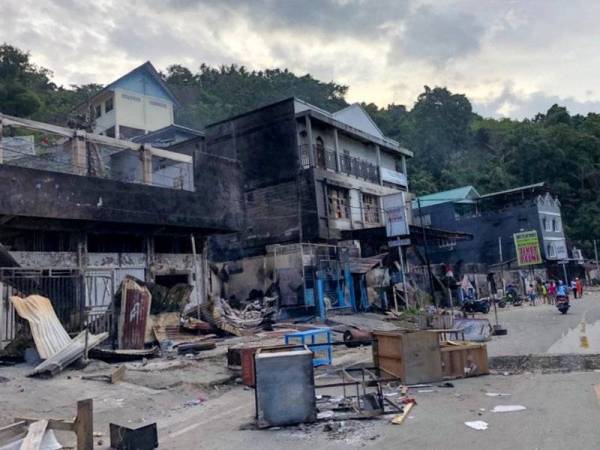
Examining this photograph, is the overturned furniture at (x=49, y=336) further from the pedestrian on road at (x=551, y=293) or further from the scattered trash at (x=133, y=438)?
the pedestrian on road at (x=551, y=293)

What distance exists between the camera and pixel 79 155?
19.3 m

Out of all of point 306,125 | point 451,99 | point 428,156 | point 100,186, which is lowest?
point 100,186

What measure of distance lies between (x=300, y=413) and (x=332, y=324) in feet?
47.4

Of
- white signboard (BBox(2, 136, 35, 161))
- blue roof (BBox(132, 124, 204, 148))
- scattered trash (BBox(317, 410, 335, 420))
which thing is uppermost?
blue roof (BBox(132, 124, 204, 148))

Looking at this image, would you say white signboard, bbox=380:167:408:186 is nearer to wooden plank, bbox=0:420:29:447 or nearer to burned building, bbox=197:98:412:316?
burned building, bbox=197:98:412:316

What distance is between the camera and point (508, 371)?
10141 millimetres

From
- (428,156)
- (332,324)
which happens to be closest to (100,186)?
(332,324)

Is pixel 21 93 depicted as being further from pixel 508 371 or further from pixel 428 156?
pixel 428 156

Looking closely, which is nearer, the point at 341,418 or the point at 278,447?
the point at 278,447

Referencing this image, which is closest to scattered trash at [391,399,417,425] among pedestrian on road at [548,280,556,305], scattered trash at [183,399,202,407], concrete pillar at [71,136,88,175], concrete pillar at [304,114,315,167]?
scattered trash at [183,399,202,407]

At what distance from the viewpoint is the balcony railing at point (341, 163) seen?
28.7 metres

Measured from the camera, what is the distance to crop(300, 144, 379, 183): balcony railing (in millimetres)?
28656

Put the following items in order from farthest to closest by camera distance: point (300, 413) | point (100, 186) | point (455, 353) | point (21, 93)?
1. point (21, 93)
2. point (100, 186)
3. point (455, 353)
4. point (300, 413)

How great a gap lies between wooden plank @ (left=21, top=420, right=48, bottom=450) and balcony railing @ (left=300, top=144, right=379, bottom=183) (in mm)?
23448
